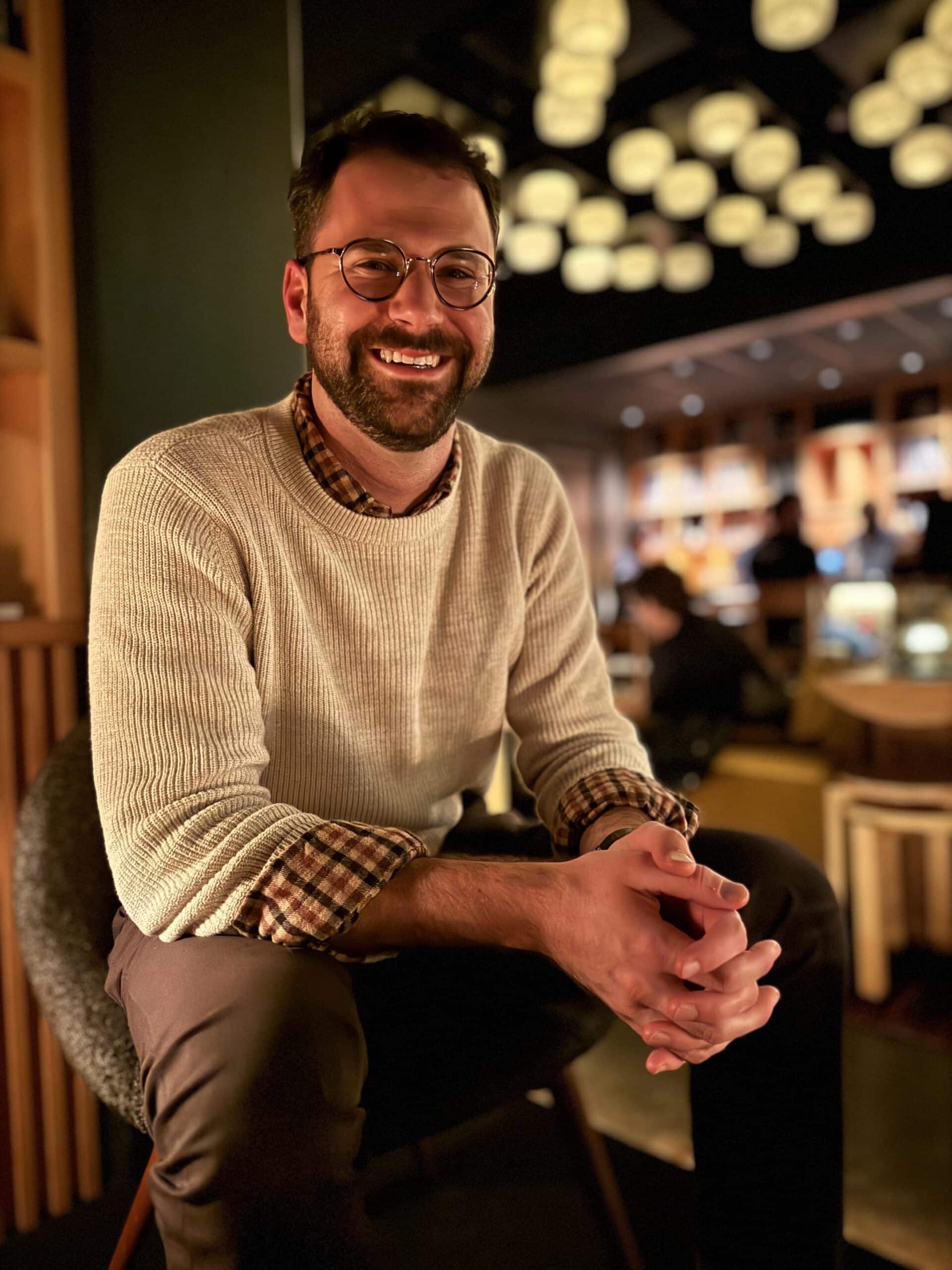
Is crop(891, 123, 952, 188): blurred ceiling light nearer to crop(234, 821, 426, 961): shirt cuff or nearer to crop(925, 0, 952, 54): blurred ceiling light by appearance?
crop(925, 0, 952, 54): blurred ceiling light

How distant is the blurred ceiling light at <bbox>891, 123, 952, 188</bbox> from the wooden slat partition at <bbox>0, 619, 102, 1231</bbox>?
14.9 ft

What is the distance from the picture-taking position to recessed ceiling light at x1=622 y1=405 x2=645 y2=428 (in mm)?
9195

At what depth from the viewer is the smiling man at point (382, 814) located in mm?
757

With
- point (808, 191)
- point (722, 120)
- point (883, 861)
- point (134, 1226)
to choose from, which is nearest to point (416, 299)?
point (134, 1226)

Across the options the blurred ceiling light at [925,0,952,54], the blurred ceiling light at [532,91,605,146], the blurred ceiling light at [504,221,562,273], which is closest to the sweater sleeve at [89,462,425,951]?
the blurred ceiling light at [532,91,605,146]

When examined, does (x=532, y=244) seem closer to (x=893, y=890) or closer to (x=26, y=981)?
Result: (x=893, y=890)

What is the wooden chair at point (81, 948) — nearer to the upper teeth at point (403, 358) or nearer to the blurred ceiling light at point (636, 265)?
the upper teeth at point (403, 358)

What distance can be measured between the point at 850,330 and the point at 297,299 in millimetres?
6602

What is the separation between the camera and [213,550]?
993 mm

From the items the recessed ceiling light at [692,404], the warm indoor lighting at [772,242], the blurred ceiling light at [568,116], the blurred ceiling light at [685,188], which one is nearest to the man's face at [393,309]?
the blurred ceiling light at [568,116]

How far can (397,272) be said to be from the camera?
1.11m

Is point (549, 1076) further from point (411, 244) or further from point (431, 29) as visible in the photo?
point (431, 29)

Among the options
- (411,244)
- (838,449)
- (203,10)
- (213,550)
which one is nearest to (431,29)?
(203,10)

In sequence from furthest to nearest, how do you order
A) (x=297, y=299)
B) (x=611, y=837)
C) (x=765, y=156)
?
(x=765, y=156), (x=297, y=299), (x=611, y=837)
